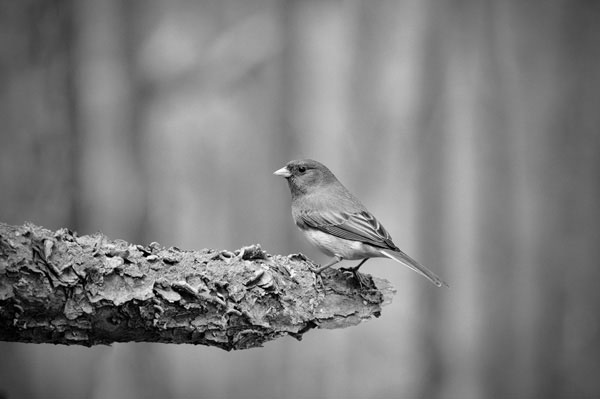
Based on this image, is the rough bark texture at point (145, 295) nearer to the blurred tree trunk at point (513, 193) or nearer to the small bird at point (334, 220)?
the small bird at point (334, 220)

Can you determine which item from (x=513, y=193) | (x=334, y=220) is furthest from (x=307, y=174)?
(x=513, y=193)

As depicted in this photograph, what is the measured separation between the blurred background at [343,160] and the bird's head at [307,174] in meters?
0.20

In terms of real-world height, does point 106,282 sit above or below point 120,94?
below

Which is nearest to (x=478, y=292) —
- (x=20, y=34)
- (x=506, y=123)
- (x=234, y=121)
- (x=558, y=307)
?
(x=558, y=307)

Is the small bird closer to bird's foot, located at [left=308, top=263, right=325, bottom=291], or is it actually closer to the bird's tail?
the bird's tail

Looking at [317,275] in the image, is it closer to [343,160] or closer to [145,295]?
[145,295]

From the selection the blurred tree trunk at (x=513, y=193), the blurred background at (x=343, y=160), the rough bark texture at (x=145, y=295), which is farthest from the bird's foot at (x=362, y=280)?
the blurred tree trunk at (x=513, y=193)

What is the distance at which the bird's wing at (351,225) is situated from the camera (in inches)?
57.2

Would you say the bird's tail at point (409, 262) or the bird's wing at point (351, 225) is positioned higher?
the bird's wing at point (351, 225)

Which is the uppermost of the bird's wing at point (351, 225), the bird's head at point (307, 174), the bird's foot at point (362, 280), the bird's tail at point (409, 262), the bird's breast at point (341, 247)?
the bird's head at point (307, 174)

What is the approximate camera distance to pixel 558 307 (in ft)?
6.70

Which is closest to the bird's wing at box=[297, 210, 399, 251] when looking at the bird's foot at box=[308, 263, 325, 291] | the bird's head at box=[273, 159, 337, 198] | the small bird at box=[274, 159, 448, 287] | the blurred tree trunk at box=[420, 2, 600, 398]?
the small bird at box=[274, 159, 448, 287]

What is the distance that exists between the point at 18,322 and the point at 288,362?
44.3 inches

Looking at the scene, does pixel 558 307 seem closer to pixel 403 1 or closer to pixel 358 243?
pixel 358 243
